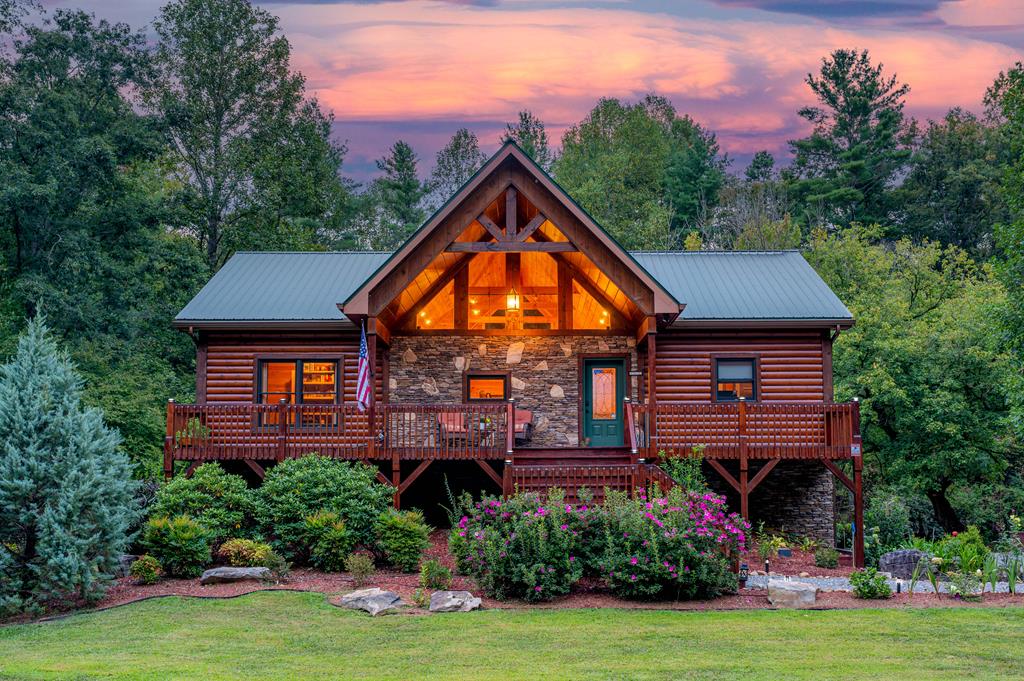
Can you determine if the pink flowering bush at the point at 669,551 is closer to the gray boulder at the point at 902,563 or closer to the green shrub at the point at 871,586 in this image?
the green shrub at the point at 871,586

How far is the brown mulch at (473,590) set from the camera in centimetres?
1235

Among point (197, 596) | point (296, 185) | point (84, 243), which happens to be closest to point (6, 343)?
point (84, 243)

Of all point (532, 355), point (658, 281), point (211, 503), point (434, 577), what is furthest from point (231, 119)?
point (434, 577)

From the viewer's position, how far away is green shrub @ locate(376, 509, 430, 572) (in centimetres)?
1480

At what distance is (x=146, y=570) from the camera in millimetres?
13938

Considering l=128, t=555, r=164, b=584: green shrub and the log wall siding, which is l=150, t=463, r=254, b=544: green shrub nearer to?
l=128, t=555, r=164, b=584: green shrub

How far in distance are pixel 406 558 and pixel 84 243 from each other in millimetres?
15411

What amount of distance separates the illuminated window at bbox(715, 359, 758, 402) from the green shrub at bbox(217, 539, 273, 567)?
32.0 feet

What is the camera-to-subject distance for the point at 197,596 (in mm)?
13031

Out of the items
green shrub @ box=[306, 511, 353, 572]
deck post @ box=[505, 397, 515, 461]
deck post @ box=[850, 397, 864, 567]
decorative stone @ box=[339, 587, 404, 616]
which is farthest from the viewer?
deck post @ box=[850, 397, 864, 567]

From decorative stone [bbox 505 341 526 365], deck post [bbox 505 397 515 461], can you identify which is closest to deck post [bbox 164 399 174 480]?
deck post [bbox 505 397 515 461]

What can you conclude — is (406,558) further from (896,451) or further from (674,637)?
(896,451)

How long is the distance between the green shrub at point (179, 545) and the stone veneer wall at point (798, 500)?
405 inches

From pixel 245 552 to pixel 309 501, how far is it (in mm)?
1406
